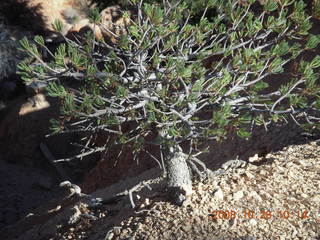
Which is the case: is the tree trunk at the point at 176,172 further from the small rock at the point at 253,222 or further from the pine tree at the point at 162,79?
the small rock at the point at 253,222

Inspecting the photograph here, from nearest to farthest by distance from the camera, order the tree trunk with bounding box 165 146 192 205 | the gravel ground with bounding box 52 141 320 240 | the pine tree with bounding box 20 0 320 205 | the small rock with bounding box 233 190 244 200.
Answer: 1. the pine tree with bounding box 20 0 320 205
2. the gravel ground with bounding box 52 141 320 240
3. the small rock with bounding box 233 190 244 200
4. the tree trunk with bounding box 165 146 192 205

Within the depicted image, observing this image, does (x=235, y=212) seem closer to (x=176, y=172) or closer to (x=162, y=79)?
(x=176, y=172)

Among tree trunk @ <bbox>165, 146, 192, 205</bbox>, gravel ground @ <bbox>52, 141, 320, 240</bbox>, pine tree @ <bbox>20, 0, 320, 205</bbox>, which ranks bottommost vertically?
gravel ground @ <bbox>52, 141, 320, 240</bbox>

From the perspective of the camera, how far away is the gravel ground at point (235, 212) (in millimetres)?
3557

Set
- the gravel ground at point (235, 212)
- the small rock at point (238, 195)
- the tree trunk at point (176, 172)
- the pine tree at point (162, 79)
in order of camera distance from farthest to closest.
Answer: the tree trunk at point (176, 172) < the small rock at point (238, 195) < the gravel ground at point (235, 212) < the pine tree at point (162, 79)

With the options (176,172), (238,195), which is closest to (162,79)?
(176,172)

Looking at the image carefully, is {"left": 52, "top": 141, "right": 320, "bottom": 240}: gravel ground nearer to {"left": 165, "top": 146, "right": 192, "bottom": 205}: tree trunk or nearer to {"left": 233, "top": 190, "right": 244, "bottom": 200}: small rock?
{"left": 233, "top": 190, "right": 244, "bottom": 200}: small rock

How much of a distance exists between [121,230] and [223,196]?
86 centimetres

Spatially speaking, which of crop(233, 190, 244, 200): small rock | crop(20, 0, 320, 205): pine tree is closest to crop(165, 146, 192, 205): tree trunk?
crop(20, 0, 320, 205): pine tree

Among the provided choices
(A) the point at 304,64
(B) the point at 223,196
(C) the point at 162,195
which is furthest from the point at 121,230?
(A) the point at 304,64
